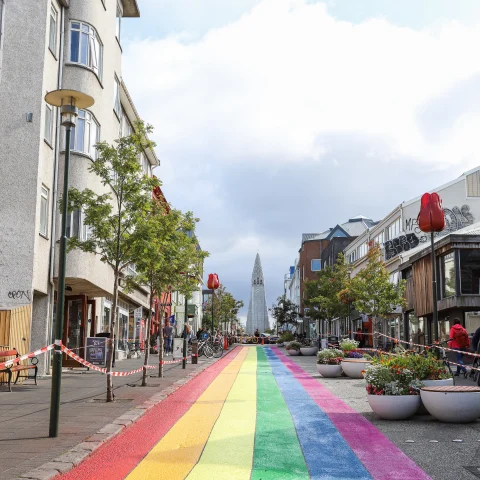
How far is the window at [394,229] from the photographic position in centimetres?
4498

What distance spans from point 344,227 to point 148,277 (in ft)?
228

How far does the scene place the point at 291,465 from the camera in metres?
7.31

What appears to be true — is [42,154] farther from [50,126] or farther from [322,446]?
[322,446]

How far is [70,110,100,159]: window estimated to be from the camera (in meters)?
22.3

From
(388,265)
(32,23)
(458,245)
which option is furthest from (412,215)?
(32,23)

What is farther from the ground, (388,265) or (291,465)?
(388,265)

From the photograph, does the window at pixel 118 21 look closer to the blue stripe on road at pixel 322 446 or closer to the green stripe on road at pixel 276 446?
the green stripe on road at pixel 276 446

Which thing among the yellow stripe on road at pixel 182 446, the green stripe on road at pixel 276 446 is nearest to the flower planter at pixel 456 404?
the green stripe on road at pixel 276 446

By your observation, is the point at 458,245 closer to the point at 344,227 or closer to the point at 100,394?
the point at 100,394

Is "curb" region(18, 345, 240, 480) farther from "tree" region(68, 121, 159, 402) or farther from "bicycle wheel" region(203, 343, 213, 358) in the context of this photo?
"bicycle wheel" region(203, 343, 213, 358)

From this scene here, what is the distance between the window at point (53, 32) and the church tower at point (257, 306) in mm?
136095

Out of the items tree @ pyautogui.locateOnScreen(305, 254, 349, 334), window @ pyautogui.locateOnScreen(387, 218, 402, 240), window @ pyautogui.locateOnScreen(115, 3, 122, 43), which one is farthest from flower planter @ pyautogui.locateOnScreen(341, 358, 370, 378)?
window @ pyautogui.locateOnScreen(387, 218, 402, 240)

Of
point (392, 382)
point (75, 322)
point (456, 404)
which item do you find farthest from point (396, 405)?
point (75, 322)

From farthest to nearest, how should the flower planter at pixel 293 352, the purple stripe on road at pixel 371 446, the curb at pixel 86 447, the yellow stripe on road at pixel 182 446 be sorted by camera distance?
the flower planter at pixel 293 352 < the yellow stripe on road at pixel 182 446 < the purple stripe on road at pixel 371 446 < the curb at pixel 86 447
